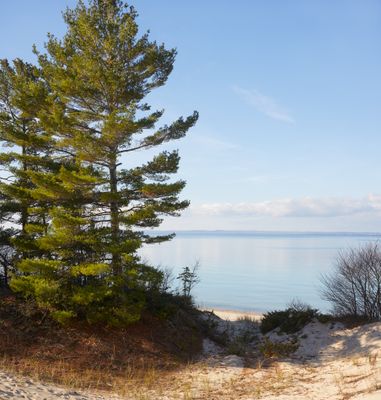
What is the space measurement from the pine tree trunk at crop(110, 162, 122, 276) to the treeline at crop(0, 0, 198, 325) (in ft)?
0.13

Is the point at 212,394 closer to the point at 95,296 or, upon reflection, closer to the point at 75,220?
the point at 95,296

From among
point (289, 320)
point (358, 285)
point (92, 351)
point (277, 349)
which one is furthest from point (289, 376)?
point (358, 285)

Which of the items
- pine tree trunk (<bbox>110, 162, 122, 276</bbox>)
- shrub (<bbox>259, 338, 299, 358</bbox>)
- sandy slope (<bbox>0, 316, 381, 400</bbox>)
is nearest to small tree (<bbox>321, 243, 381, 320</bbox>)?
sandy slope (<bbox>0, 316, 381, 400</bbox>)

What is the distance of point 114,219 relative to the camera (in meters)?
15.6

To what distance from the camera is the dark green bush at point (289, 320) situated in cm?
1850

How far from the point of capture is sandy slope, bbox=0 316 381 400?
9.64 m

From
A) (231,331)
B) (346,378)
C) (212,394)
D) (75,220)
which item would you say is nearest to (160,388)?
(212,394)

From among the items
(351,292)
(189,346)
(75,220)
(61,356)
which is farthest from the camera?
(351,292)

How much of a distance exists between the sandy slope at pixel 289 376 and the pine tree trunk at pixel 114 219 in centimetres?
434

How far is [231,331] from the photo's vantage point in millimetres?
20016

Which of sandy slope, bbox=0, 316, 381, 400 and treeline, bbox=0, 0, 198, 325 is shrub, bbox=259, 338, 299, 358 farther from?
treeline, bbox=0, 0, 198, 325

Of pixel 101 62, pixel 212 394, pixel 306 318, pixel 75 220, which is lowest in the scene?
pixel 212 394

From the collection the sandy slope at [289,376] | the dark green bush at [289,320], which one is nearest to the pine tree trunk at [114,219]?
the sandy slope at [289,376]

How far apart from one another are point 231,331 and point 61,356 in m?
8.98
